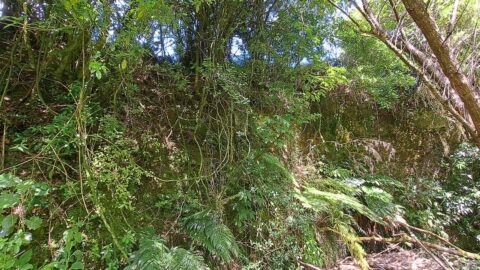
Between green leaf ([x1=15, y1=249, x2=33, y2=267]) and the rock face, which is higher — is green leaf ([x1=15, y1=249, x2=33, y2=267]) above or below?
above

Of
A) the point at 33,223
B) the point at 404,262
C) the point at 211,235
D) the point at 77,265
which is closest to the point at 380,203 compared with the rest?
the point at 404,262

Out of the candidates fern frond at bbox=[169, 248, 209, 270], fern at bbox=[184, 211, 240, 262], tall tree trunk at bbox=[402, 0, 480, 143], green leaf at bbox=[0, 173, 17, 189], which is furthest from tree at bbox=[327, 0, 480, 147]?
green leaf at bbox=[0, 173, 17, 189]

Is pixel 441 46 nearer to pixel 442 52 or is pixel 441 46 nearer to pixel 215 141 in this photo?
pixel 442 52

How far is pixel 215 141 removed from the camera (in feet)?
9.84

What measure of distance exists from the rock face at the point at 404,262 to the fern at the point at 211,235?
129cm

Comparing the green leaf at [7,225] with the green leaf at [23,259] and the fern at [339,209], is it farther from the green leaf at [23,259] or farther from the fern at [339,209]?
the fern at [339,209]

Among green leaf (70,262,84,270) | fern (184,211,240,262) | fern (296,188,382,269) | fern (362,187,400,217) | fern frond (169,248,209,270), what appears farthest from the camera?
fern (362,187,400,217)

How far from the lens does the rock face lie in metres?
2.93

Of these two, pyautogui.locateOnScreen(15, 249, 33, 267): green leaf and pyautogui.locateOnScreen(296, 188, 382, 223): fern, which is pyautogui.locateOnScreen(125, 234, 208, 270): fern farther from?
pyautogui.locateOnScreen(296, 188, 382, 223): fern

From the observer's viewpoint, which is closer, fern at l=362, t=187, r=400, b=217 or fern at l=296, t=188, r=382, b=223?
fern at l=296, t=188, r=382, b=223

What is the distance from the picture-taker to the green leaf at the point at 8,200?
1715 mm

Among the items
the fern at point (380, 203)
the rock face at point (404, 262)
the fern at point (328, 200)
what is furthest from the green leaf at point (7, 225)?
the fern at point (380, 203)

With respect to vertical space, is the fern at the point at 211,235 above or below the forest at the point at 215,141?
below

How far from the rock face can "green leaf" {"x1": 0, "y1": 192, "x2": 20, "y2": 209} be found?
8.85 feet
